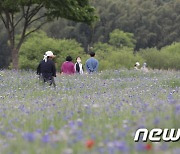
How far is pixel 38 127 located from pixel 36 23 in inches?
2967

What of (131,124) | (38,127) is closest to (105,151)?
(131,124)

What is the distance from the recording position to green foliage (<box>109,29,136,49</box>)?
75312mm

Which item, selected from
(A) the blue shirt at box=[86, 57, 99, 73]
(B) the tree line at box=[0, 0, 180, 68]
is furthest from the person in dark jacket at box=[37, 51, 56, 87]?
(B) the tree line at box=[0, 0, 180, 68]

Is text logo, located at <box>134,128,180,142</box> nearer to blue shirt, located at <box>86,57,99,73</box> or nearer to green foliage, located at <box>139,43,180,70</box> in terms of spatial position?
blue shirt, located at <box>86,57,99,73</box>

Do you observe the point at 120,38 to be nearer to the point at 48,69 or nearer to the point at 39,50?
the point at 39,50

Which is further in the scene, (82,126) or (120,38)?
(120,38)

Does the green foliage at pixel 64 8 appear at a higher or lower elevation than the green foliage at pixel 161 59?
higher

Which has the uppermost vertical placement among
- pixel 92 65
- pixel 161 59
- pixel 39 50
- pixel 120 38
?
pixel 120 38

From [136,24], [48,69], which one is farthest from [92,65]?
[136,24]

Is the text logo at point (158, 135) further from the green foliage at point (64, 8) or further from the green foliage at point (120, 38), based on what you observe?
the green foliage at point (120, 38)

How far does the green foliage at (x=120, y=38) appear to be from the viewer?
7531cm

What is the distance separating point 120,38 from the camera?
7525 cm

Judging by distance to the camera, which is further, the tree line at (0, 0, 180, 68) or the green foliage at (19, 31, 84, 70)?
the tree line at (0, 0, 180, 68)

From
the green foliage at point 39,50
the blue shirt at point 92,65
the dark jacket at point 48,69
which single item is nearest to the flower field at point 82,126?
the dark jacket at point 48,69
